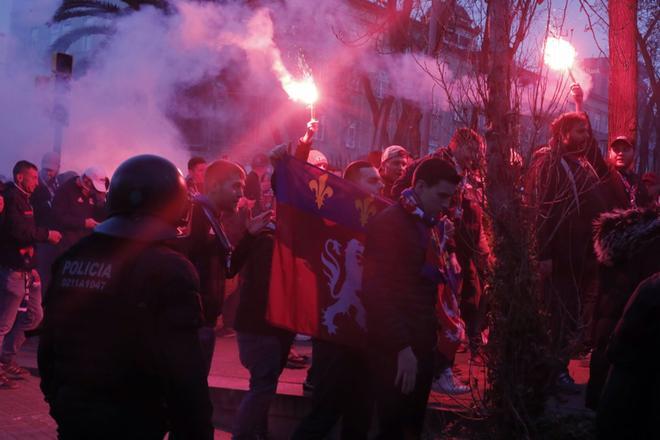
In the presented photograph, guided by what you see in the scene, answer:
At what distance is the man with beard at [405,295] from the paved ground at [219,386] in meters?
0.94

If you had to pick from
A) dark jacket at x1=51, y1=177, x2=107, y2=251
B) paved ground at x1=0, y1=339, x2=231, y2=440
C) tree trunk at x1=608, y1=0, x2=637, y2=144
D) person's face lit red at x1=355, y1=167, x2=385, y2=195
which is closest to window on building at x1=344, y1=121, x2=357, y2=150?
tree trunk at x1=608, y1=0, x2=637, y2=144

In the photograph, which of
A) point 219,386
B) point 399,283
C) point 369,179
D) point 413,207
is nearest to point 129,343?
point 399,283

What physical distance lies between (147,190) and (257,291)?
106 inches

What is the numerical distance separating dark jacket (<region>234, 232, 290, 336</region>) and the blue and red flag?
18 centimetres

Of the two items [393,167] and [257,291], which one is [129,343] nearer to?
[257,291]

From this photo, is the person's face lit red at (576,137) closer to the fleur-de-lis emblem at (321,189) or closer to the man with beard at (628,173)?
the man with beard at (628,173)

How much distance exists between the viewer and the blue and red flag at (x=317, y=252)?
5242 millimetres

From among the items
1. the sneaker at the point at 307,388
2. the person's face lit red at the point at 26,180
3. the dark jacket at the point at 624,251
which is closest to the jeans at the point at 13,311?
the person's face lit red at the point at 26,180

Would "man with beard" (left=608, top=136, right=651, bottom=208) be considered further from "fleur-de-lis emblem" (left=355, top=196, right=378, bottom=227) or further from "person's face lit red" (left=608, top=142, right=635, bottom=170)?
"fleur-de-lis emblem" (left=355, top=196, right=378, bottom=227)

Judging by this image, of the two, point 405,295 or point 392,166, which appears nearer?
point 405,295

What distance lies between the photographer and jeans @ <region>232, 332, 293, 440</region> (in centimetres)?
536

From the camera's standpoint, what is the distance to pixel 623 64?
9.61m

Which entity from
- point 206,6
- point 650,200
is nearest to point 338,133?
point 206,6

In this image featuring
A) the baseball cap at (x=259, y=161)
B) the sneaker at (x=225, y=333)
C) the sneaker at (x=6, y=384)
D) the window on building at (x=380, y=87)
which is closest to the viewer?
the sneaker at (x=6, y=384)
